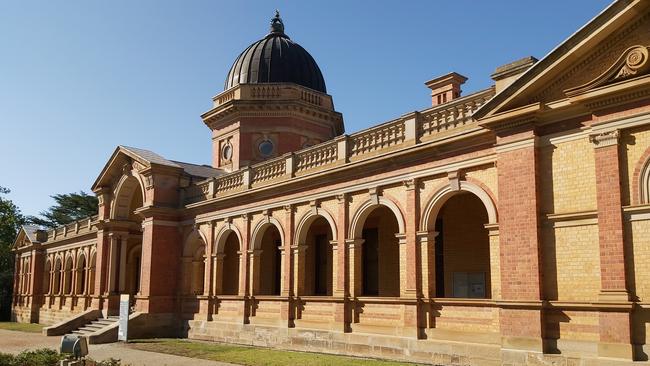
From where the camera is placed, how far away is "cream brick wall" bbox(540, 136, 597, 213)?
12.5 meters

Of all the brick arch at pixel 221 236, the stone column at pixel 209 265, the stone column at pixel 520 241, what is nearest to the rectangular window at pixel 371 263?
the brick arch at pixel 221 236

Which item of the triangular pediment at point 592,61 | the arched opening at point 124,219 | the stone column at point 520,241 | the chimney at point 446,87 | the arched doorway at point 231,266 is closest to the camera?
the triangular pediment at point 592,61

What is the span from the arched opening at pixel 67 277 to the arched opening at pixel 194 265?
58.0ft

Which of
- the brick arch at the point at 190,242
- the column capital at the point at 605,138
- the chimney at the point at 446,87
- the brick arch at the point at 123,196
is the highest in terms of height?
the chimney at the point at 446,87

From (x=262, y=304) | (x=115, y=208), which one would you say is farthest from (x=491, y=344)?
(x=115, y=208)

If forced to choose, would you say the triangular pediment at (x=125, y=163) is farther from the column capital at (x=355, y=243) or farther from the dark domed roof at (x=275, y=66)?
the column capital at (x=355, y=243)

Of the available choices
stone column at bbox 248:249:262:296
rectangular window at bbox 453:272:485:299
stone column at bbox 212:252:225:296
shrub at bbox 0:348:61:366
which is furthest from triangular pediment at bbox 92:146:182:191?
rectangular window at bbox 453:272:485:299

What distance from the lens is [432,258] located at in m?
16.0

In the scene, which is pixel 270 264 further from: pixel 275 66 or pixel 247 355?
pixel 275 66

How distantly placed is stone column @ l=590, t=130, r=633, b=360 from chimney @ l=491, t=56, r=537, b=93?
98.4 inches

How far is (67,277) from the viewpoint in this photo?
41531 mm

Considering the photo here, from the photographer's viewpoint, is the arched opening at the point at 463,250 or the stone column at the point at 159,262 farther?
the stone column at the point at 159,262

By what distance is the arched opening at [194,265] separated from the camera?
26.7m

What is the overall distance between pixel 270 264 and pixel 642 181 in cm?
1717
